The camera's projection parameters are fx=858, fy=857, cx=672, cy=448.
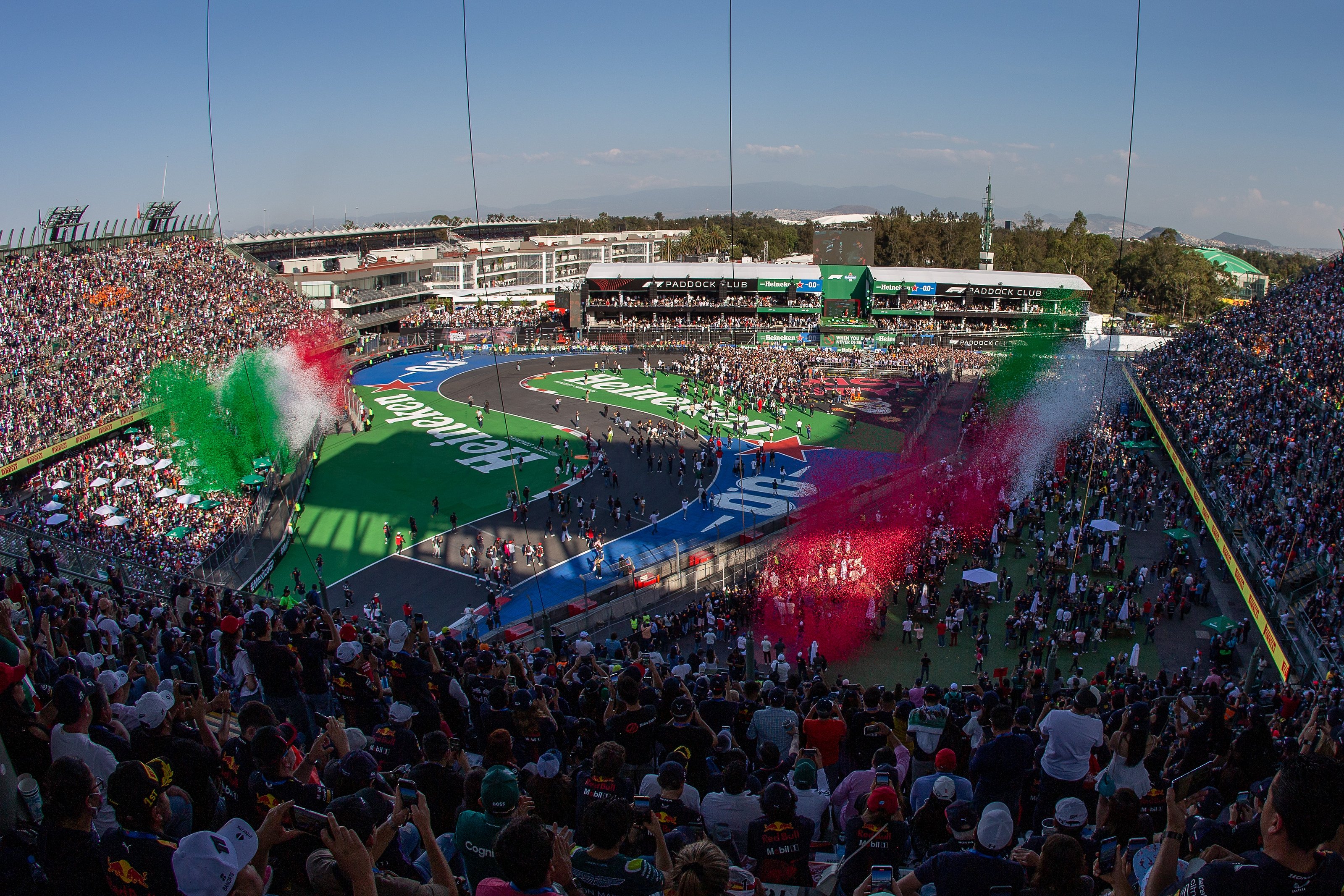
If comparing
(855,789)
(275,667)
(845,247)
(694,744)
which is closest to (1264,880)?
(855,789)

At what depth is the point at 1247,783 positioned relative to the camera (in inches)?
261

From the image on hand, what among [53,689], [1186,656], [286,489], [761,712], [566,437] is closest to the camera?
[53,689]

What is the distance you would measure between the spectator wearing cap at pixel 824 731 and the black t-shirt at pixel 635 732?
142 cm

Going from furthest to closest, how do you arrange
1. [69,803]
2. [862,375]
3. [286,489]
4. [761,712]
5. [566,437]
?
[862,375] → [566,437] → [286,489] → [761,712] → [69,803]

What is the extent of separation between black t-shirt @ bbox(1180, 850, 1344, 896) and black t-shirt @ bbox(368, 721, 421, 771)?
497 cm

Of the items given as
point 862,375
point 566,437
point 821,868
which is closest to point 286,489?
point 566,437

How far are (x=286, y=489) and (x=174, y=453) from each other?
531 centimetres

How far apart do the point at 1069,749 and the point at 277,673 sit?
6.40 m

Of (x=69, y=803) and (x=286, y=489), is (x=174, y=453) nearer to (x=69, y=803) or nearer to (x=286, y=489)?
(x=286, y=489)

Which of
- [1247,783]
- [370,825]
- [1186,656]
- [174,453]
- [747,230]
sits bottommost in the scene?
[1186,656]

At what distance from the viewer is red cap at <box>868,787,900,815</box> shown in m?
4.76

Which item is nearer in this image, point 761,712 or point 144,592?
point 761,712

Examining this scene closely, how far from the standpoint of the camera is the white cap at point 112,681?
21.5 feet

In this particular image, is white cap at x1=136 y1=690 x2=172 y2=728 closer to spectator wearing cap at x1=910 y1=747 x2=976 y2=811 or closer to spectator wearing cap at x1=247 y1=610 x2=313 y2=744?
spectator wearing cap at x1=247 y1=610 x2=313 y2=744
